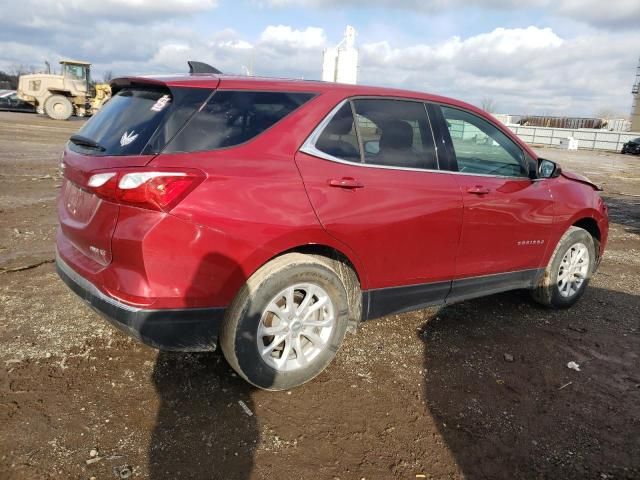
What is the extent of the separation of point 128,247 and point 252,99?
110 centimetres

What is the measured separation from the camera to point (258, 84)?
3.01m

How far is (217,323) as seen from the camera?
9.20 feet

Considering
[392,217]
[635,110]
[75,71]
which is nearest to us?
[392,217]

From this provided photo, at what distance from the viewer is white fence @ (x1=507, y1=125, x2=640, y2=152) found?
47.4 meters

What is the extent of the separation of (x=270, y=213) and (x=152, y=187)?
63 cm

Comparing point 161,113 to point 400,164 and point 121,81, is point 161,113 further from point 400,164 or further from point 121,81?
point 400,164

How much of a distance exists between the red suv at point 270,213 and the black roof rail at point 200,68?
28 centimetres

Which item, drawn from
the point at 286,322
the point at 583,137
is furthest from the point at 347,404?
the point at 583,137

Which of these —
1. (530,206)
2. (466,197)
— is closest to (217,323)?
(466,197)

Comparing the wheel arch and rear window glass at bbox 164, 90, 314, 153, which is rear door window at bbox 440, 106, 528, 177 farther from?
rear window glass at bbox 164, 90, 314, 153

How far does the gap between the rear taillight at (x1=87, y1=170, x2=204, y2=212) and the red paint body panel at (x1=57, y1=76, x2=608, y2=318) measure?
4 centimetres

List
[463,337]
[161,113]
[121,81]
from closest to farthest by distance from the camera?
[161,113], [121,81], [463,337]

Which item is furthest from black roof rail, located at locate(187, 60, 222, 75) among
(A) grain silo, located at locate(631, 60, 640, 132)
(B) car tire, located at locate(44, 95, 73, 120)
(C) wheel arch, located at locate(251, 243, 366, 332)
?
(A) grain silo, located at locate(631, 60, 640, 132)

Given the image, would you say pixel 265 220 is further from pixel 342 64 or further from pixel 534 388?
pixel 342 64
